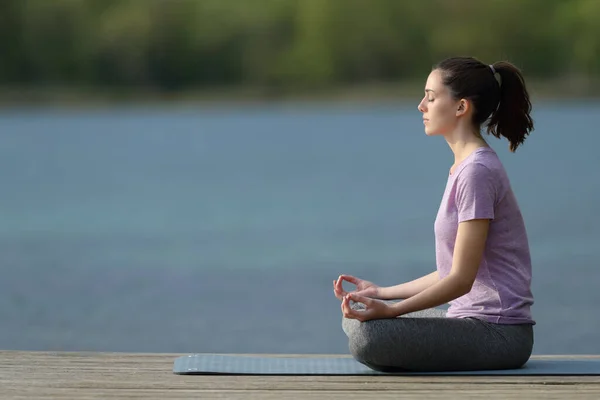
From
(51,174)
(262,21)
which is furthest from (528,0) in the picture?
(51,174)

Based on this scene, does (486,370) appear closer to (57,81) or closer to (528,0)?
(57,81)

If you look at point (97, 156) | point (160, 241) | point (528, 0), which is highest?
point (528, 0)

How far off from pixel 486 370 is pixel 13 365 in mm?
1132

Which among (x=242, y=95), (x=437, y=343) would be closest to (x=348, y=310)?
(x=437, y=343)

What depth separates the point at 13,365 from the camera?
2.50m

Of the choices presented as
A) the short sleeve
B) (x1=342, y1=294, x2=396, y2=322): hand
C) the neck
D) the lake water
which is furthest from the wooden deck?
the lake water

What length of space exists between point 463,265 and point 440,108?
0.38m

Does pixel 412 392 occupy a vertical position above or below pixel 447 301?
below

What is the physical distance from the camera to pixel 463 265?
2246 millimetres

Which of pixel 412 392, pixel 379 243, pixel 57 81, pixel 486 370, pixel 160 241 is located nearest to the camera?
pixel 412 392

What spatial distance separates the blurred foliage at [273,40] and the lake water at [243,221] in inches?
51.7

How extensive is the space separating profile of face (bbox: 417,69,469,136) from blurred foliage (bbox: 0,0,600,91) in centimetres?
2014

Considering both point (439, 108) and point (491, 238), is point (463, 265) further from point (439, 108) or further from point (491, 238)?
point (439, 108)

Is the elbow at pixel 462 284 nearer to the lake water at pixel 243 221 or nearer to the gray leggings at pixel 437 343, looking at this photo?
the gray leggings at pixel 437 343
